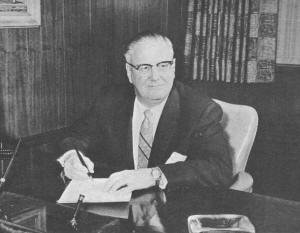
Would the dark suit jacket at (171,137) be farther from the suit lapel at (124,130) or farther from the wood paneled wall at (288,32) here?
the wood paneled wall at (288,32)

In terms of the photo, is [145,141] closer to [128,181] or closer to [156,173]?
[156,173]

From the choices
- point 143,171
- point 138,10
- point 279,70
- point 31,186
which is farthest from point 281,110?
point 31,186

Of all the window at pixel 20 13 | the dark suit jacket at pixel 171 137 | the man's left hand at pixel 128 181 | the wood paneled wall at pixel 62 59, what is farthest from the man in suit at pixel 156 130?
the window at pixel 20 13

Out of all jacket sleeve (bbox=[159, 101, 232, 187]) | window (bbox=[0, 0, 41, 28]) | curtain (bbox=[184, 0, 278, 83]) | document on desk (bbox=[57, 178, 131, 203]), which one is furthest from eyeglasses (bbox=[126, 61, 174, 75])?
curtain (bbox=[184, 0, 278, 83])

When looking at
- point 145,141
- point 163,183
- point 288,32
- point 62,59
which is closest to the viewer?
point 163,183

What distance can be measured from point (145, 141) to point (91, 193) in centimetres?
63

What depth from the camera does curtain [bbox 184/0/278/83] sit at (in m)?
3.77

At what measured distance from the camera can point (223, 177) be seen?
2.25 m

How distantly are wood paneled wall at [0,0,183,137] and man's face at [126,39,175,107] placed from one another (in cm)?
80

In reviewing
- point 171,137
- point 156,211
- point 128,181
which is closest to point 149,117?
point 171,137

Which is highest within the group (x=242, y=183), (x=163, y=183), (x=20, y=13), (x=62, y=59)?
(x=20, y=13)

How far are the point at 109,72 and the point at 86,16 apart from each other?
469 mm

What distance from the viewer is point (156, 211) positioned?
5.65 feet

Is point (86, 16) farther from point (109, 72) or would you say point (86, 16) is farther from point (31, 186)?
point (31, 186)
